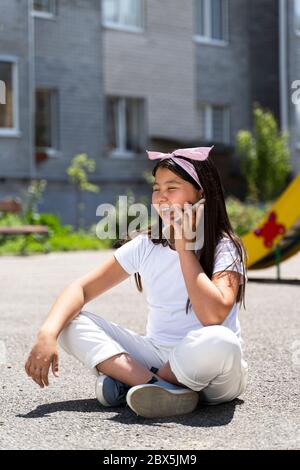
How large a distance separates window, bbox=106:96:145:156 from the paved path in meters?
15.7

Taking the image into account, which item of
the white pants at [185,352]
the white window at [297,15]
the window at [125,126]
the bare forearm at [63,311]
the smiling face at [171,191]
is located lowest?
the white pants at [185,352]

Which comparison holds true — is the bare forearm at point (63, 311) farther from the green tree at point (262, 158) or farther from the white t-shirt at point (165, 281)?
the green tree at point (262, 158)

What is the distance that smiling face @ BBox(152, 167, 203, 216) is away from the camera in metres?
4.29

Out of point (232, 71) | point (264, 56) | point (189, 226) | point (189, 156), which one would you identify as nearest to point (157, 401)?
point (189, 226)

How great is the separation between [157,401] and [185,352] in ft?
0.79

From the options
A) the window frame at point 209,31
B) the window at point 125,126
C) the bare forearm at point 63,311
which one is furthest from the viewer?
the window frame at point 209,31

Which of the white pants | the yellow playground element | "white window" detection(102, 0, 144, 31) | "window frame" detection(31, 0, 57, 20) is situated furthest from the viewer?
"white window" detection(102, 0, 144, 31)

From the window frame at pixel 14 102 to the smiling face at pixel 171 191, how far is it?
1693cm

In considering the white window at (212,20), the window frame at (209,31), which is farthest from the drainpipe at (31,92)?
the white window at (212,20)

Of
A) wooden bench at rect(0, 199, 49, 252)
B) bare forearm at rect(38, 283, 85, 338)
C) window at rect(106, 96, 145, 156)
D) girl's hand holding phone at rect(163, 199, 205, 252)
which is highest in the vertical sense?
window at rect(106, 96, 145, 156)

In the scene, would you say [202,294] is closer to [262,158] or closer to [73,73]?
[73,73]

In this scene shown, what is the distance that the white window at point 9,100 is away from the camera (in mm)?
21094

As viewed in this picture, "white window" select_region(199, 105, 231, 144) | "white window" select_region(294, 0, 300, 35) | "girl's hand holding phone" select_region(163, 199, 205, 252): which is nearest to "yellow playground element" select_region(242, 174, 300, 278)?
"girl's hand holding phone" select_region(163, 199, 205, 252)

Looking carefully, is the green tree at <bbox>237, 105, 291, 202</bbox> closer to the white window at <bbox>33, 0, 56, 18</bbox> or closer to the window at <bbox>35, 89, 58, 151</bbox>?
the window at <bbox>35, 89, 58, 151</bbox>
